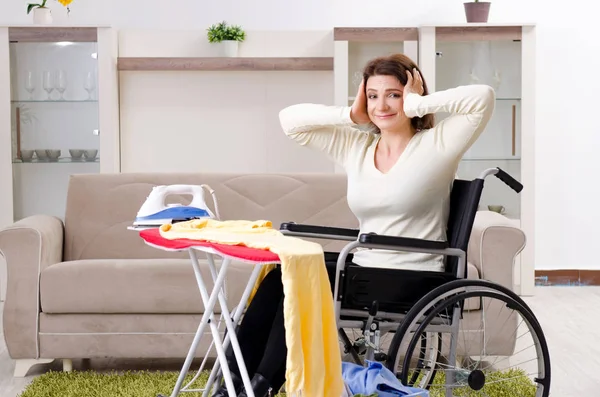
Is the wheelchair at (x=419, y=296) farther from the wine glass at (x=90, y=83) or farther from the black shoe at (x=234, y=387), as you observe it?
the wine glass at (x=90, y=83)

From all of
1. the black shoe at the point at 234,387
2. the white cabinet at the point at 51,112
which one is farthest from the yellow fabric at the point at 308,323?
the white cabinet at the point at 51,112

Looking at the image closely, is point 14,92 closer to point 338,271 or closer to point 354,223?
point 354,223

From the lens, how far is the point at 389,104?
2.54m

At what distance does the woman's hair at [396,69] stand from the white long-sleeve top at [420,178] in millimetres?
78

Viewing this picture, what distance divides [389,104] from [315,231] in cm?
42

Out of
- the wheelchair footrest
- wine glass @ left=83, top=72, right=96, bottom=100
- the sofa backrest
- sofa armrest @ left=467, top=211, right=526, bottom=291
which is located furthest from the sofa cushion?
wine glass @ left=83, top=72, right=96, bottom=100

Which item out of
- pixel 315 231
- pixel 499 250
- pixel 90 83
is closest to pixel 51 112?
pixel 90 83

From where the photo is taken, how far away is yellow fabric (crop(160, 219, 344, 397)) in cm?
188

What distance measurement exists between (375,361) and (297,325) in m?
0.45

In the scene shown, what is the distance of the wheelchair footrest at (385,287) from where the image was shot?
2.35 m

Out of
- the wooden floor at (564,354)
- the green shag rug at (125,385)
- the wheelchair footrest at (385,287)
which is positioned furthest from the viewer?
the wooden floor at (564,354)

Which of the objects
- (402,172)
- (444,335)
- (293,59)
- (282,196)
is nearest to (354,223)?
(282,196)

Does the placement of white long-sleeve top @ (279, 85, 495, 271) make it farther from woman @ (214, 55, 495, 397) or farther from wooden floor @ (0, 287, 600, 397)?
wooden floor @ (0, 287, 600, 397)

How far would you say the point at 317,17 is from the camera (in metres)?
5.39
